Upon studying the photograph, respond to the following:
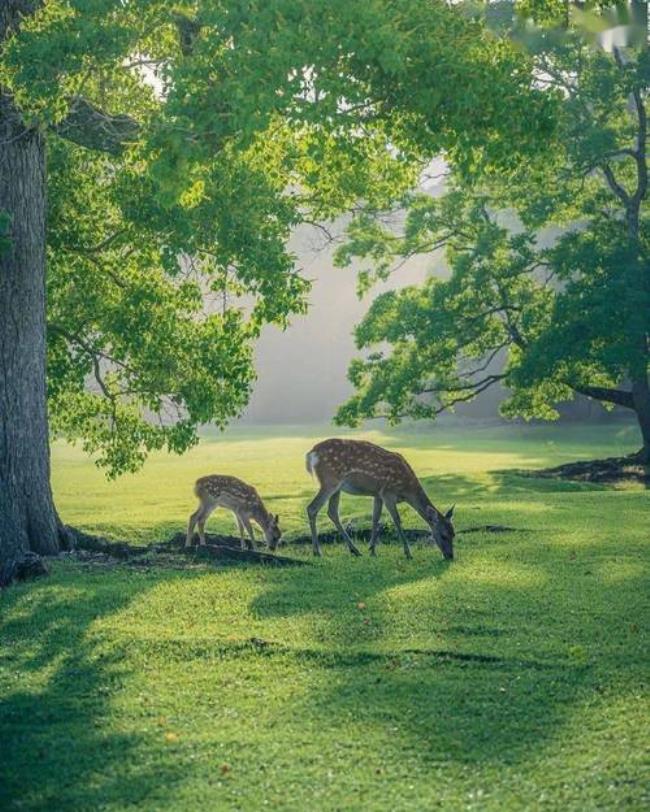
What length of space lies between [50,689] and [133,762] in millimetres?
1653

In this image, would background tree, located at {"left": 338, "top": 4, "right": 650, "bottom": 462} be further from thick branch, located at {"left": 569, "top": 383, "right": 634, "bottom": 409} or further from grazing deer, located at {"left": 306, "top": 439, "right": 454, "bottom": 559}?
grazing deer, located at {"left": 306, "top": 439, "right": 454, "bottom": 559}

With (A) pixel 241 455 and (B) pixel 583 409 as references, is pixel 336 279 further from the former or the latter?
(A) pixel 241 455

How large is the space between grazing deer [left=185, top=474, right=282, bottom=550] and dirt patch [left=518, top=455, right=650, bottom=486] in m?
13.7

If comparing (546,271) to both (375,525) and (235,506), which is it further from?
(375,525)

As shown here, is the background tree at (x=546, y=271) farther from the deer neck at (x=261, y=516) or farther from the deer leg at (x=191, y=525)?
the deer leg at (x=191, y=525)

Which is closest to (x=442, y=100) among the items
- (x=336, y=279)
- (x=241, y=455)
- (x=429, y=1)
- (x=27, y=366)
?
(x=429, y=1)

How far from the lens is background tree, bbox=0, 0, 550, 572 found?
9.98 metres

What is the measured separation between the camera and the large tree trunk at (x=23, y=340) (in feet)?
43.8

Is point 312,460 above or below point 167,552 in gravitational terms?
above

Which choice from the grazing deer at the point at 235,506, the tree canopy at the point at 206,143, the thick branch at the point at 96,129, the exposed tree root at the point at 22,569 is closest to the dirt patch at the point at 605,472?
the tree canopy at the point at 206,143

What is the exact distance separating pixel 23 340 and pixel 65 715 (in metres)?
→ 6.80

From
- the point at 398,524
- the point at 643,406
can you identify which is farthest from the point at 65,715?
the point at 643,406

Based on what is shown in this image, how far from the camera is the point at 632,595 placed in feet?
36.7

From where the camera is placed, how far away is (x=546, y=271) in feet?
96.9
